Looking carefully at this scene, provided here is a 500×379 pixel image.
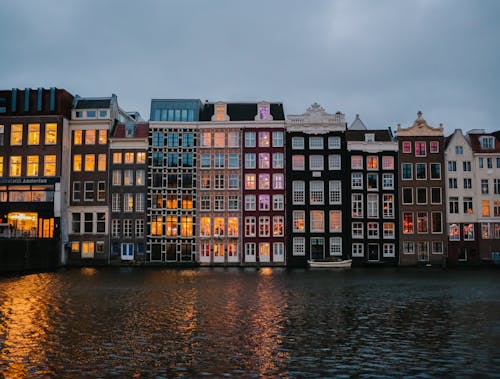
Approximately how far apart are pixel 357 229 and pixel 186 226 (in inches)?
1054

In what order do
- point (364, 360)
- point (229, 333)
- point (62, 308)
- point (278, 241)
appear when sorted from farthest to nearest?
1. point (278, 241)
2. point (62, 308)
3. point (229, 333)
4. point (364, 360)

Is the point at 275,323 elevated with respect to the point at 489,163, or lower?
lower

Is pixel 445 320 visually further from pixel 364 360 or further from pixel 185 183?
pixel 185 183

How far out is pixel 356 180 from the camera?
90.6 meters

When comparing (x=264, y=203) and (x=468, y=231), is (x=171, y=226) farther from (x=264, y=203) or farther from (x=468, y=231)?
(x=468, y=231)

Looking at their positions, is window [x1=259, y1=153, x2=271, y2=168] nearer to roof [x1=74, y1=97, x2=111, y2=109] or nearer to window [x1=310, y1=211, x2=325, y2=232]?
window [x1=310, y1=211, x2=325, y2=232]

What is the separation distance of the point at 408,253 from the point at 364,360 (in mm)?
69540

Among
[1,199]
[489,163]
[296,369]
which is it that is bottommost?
[296,369]

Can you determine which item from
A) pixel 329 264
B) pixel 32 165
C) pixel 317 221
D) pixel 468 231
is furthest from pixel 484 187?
pixel 32 165

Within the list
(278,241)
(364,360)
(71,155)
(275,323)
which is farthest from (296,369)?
(71,155)

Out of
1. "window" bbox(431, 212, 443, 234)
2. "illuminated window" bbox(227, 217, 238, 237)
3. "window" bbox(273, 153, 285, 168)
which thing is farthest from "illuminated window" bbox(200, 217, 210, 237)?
"window" bbox(431, 212, 443, 234)

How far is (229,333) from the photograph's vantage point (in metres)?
29.4

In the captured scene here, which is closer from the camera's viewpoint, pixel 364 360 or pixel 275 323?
pixel 364 360

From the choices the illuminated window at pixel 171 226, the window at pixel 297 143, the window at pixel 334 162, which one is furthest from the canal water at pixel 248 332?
the window at pixel 297 143
